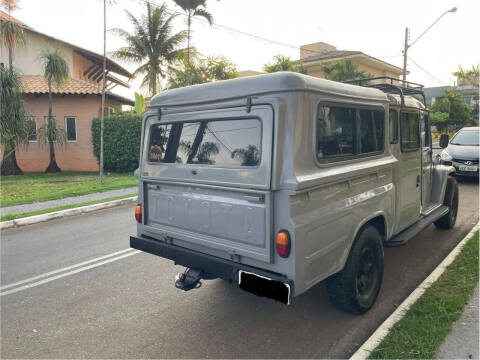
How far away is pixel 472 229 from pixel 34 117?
18.8m

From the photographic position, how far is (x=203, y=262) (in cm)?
343

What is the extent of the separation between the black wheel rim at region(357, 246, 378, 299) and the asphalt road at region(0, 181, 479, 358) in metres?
0.22

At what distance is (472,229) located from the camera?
247 inches

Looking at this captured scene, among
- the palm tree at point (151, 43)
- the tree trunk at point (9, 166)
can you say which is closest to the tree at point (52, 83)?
the tree trunk at point (9, 166)

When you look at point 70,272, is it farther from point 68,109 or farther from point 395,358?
point 68,109

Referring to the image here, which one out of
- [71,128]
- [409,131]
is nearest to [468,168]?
[409,131]

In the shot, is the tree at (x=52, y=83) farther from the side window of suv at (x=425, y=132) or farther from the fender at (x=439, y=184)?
the fender at (x=439, y=184)

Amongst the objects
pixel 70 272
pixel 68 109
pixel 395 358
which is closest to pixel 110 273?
pixel 70 272

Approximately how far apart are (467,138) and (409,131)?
8.20 m

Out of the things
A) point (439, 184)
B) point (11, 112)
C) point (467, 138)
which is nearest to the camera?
point (439, 184)

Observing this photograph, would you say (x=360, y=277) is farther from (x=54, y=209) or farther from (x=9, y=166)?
(x=9, y=166)

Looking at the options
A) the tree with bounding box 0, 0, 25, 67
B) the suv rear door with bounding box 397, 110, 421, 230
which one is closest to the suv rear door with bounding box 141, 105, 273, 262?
the suv rear door with bounding box 397, 110, 421, 230

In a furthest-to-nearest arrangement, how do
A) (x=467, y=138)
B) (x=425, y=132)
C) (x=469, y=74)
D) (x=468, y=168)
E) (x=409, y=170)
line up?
1. (x=469, y=74)
2. (x=467, y=138)
3. (x=468, y=168)
4. (x=425, y=132)
5. (x=409, y=170)

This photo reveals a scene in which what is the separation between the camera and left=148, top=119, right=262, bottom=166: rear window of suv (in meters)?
3.26
